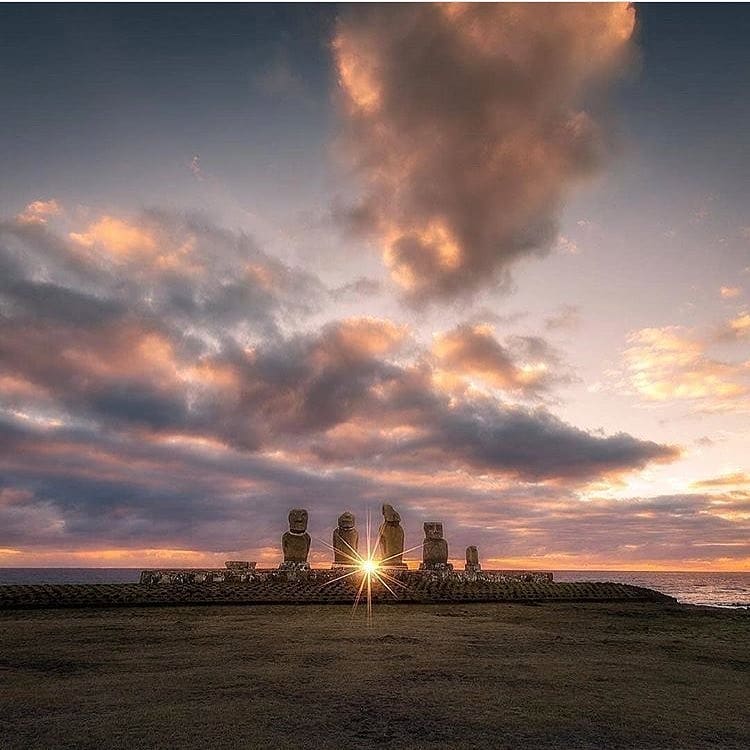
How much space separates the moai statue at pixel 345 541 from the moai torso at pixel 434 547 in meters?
4.48

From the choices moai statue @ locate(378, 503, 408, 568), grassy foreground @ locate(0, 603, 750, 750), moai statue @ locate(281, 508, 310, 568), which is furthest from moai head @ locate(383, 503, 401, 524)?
grassy foreground @ locate(0, 603, 750, 750)

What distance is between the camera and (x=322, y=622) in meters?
18.1

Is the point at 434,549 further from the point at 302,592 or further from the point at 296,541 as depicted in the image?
the point at 302,592

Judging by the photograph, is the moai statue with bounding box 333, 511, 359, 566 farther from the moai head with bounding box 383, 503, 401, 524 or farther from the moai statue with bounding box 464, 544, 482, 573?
the moai statue with bounding box 464, 544, 482, 573

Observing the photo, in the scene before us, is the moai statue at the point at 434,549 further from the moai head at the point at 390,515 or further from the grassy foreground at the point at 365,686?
the grassy foreground at the point at 365,686

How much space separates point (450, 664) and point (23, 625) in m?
13.8

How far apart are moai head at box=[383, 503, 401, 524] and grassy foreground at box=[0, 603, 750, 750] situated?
18910 millimetres

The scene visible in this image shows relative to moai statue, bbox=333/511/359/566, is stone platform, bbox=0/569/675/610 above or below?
below

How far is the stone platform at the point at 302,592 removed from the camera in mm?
23562

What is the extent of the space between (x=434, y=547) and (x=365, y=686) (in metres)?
28.3

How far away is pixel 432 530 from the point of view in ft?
119

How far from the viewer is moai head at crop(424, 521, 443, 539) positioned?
36312mm

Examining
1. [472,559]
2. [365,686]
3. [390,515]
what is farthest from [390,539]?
[365,686]

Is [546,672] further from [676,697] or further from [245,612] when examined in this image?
[245,612]
